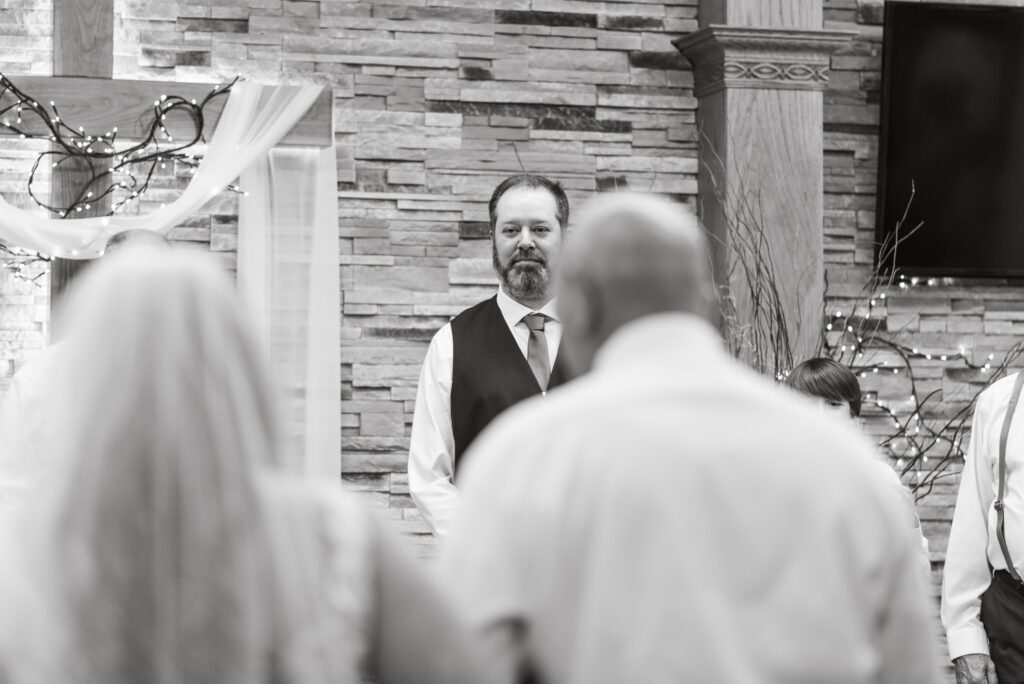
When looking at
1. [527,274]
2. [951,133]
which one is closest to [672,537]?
[527,274]

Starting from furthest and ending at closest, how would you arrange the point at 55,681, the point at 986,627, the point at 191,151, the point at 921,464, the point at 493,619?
the point at 921,464 < the point at 191,151 < the point at 986,627 < the point at 493,619 < the point at 55,681

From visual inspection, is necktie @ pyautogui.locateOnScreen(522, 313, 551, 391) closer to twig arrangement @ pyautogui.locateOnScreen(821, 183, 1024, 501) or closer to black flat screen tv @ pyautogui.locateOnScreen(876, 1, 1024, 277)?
twig arrangement @ pyautogui.locateOnScreen(821, 183, 1024, 501)

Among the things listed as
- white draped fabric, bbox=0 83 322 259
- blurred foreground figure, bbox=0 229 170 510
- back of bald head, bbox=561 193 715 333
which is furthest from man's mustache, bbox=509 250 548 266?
back of bald head, bbox=561 193 715 333

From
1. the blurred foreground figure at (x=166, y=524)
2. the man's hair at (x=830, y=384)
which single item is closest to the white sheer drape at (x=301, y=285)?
the man's hair at (x=830, y=384)

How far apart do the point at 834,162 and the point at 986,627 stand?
2.47 m

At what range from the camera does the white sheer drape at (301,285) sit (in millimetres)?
4793

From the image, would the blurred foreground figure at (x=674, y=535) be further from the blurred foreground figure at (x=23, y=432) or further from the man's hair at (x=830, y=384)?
the man's hair at (x=830, y=384)

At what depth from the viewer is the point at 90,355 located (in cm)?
132

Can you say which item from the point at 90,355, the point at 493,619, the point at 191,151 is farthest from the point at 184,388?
the point at 191,151

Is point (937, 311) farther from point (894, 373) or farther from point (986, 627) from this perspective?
point (986, 627)

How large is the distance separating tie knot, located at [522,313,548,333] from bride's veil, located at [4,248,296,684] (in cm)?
237

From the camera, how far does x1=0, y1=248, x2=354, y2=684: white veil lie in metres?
1.28

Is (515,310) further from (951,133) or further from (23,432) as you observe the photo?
(951,133)

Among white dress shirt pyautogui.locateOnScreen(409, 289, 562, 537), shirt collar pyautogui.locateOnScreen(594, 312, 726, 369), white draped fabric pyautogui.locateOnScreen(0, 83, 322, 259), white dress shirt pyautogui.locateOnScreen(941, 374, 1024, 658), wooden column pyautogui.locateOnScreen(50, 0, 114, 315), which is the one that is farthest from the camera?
wooden column pyautogui.locateOnScreen(50, 0, 114, 315)
